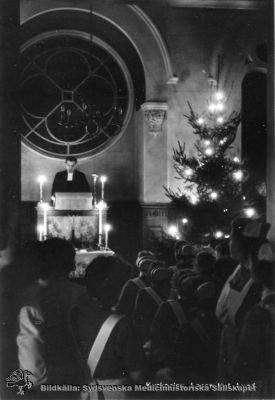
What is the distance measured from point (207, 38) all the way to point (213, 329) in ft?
30.8

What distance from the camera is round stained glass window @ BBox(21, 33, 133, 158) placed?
485 inches

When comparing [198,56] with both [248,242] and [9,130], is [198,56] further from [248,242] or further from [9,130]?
[248,242]

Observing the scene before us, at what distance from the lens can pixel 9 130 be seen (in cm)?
358

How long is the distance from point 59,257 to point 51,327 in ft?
1.62

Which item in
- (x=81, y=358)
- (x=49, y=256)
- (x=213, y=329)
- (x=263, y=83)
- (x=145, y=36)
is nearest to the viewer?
(x=81, y=358)

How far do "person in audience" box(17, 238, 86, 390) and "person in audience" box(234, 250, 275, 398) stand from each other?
107 cm

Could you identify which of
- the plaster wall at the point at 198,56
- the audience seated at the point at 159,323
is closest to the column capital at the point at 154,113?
the plaster wall at the point at 198,56

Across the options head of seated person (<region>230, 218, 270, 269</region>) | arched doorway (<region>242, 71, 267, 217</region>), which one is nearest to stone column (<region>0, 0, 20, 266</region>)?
head of seated person (<region>230, 218, 270, 269</region>)

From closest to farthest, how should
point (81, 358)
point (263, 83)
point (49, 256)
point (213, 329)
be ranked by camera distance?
point (81, 358)
point (49, 256)
point (213, 329)
point (263, 83)

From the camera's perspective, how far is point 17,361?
3600mm

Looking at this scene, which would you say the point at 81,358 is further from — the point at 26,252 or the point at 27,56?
the point at 27,56

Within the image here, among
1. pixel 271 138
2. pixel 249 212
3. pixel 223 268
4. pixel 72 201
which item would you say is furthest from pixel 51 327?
pixel 72 201

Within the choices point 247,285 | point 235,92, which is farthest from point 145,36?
point 247,285

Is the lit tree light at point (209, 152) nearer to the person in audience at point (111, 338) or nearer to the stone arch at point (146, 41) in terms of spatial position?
the stone arch at point (146, 41)
